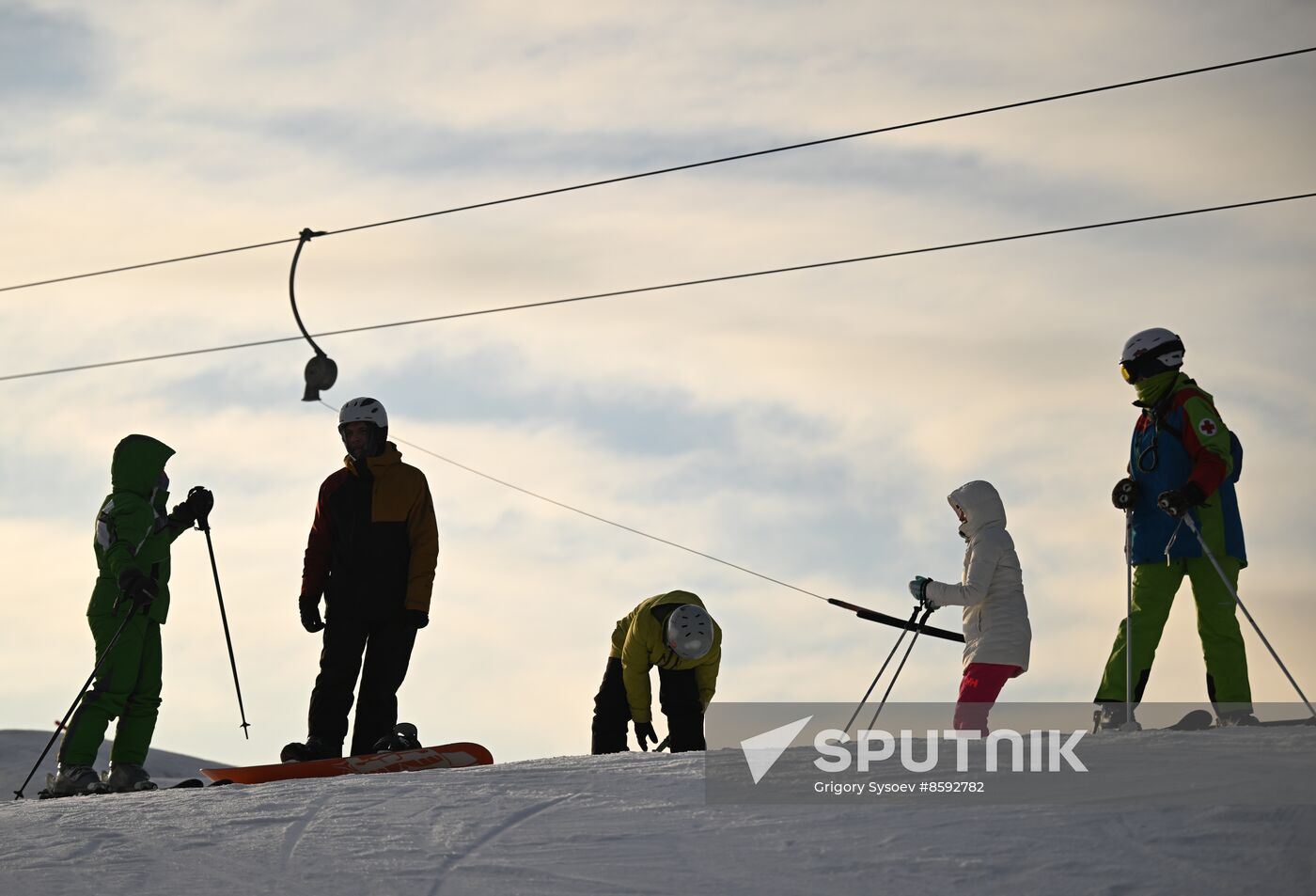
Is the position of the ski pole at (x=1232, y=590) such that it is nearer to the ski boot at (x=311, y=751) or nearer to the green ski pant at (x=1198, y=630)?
the green ski pant at (x=1198, y=630)

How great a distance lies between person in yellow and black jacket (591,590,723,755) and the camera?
366 inches

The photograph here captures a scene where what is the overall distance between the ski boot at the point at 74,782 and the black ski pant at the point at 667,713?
273cm

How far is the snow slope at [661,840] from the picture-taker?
5.00 m

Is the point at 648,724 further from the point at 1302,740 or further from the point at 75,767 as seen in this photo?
the point at 1302,740

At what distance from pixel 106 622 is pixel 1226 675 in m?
5.83

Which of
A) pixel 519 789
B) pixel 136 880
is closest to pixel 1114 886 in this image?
pixel 519 789

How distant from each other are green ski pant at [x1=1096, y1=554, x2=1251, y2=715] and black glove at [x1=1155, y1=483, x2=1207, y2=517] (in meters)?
0.29

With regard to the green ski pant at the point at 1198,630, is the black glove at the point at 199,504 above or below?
above

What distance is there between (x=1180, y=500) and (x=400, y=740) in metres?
4.22

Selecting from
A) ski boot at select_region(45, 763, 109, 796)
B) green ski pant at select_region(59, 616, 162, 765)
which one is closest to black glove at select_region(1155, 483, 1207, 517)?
green ski pant at select_region(59, 616, 162, 765)

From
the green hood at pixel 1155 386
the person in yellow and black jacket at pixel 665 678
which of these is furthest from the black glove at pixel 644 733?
the green hood at pixel 1155 386

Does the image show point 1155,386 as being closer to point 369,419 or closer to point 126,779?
point 369,419

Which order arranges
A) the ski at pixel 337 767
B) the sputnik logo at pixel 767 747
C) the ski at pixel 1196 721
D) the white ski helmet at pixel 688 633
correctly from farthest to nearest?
the white ski helmet at pixel 688 633 < the ski at pixel 337 767 < the ski at pixel 1196 721 < the sputnik logo at pixel 767 747

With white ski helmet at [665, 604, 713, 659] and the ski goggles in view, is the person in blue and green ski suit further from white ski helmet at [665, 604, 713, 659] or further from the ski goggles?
white ski helmet at [665, 604, 713, 659]
